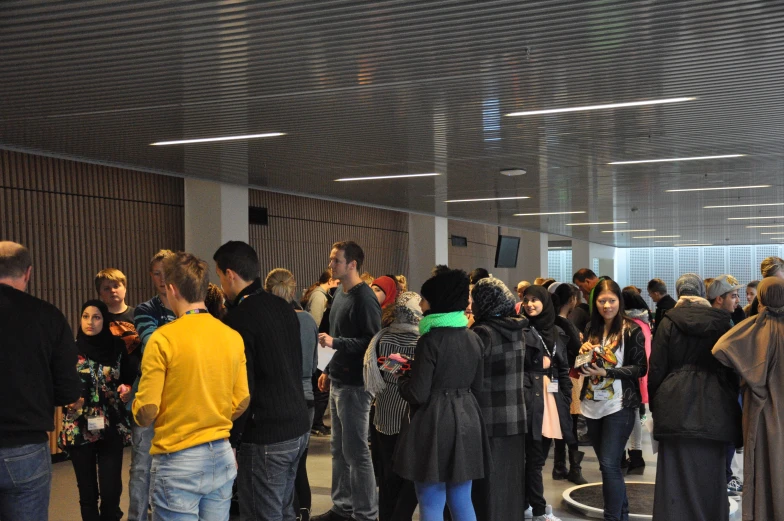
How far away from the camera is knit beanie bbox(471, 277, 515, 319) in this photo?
4340 mm

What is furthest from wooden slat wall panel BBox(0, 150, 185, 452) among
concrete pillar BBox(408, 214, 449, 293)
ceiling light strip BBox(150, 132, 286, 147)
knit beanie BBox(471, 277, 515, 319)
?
concrete pillar BBox(408, 214, 449, 293)

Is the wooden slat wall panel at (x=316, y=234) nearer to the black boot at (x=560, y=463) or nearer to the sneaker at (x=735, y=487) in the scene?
the black boot at (x=560, y=463)

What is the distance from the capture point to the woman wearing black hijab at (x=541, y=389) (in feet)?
16.5

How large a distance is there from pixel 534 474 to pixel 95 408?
279 cm

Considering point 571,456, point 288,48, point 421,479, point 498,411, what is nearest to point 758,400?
point 498,411

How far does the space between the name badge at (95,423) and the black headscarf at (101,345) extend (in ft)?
1.12

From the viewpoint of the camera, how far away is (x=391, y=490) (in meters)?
4.61

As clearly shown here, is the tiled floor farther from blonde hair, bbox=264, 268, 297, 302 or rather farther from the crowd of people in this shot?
blonde hair, bbox=264, 268, 297, 302

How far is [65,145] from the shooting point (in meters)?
7.54

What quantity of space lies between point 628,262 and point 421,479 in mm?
28371

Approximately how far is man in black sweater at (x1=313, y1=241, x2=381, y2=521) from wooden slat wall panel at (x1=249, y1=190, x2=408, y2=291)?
6358 millimetres

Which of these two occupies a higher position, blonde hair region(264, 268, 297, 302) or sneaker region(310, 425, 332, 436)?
blonde hair region(264, 268, 297, 302)

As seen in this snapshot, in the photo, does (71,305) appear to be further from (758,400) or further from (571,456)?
(758,400)

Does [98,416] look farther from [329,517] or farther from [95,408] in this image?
[329,517]
